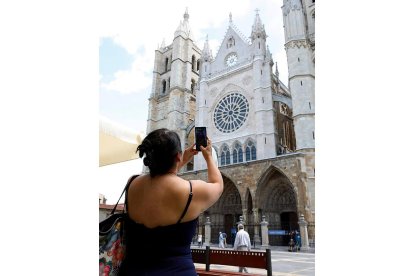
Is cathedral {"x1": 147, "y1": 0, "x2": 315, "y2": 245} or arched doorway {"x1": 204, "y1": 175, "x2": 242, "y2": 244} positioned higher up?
cathedral {"x1": 147, "y1": 0, "x2": 315, "y2": 245}

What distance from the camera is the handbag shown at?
111cm

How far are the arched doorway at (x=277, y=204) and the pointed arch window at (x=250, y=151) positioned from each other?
222 centimetres

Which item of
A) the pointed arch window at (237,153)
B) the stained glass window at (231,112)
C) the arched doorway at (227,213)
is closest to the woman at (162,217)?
the arched doorway at (227,213)

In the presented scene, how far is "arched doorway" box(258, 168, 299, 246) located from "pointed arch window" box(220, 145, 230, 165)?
3.73m

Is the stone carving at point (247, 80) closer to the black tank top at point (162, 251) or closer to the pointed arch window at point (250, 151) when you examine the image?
the pointed arch window at point (250, 151)

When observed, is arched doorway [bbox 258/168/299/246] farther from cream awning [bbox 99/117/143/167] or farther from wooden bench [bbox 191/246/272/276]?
cream awning [bbox 99/117/143/167]

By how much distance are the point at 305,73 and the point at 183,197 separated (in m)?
16.4

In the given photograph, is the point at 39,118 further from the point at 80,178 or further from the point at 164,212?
the point at 164,212

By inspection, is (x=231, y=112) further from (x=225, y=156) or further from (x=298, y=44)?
(x=298, y=44)

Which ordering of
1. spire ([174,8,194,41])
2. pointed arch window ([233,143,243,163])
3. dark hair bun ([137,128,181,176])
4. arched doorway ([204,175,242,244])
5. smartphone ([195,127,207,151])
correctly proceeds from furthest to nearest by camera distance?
spire ([174,8,194,41]) → pointed arch window ([233,143,243,163]) → arched doorway ([204,175,242,244]) → smartphone ([195,127,207,151]) → dark hair bun ([137,128,181,176])

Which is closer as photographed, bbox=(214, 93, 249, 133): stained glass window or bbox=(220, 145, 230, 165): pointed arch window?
bbox=(220, 145, 230, 165): pointed arch window

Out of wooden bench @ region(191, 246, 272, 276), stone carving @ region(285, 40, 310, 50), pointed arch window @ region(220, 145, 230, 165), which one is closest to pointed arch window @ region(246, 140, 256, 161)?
pointed arch window @ region(220, 145, 230, 165)

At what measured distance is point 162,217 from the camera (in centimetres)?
106

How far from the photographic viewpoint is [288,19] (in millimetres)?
17344
